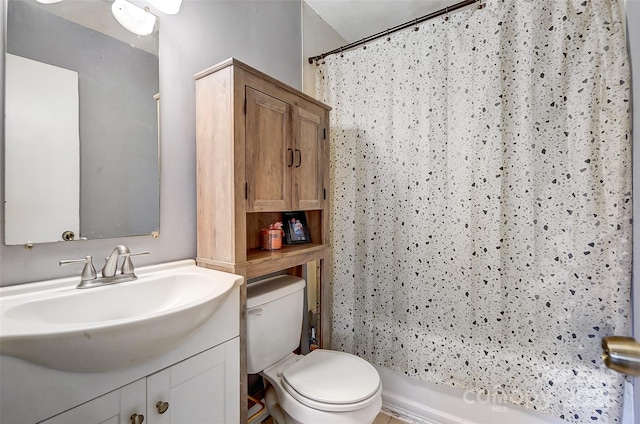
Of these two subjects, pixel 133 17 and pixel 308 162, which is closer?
pixel 133 17

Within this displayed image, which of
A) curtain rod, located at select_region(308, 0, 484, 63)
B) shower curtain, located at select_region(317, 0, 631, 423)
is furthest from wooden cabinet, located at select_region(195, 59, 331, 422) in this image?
curtain rod, located at select_region(308, 0, 484, 63)

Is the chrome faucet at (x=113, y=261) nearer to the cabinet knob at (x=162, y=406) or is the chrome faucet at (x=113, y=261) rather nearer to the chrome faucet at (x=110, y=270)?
the chrome faucet at (x=110, y=270)

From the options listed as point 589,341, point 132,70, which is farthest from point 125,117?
point 589,341

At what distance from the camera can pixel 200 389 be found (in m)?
0.91

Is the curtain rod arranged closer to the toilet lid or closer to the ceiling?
the ceiling

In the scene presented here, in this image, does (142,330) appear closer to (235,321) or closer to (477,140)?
(235,321)

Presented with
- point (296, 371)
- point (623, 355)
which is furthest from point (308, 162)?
A: point (623, 355)

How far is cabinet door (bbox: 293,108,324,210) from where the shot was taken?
1458mm

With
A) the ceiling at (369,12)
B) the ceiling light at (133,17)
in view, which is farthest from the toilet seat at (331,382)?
the ceiling at (369,12)

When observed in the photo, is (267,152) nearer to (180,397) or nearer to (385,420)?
(180,397)

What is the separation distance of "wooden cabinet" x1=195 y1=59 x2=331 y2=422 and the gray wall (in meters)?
0.07

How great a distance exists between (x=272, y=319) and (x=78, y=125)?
107 cm

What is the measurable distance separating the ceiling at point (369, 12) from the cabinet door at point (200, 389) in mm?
2078

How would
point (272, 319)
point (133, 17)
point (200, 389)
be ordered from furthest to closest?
point (272, 319)
point (133, 17)
point (200, 389)
